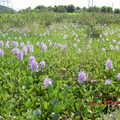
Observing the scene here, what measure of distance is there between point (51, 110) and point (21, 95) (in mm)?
559

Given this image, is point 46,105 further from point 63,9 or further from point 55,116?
point 63,9

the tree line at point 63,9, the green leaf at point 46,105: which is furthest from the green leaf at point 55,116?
the tree line at point 63,9

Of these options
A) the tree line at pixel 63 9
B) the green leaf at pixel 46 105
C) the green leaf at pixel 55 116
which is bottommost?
the green leaf at pixel 55 116

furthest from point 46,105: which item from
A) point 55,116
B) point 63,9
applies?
point 63,9

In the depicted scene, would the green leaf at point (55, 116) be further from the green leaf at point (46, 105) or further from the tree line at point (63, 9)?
the tree line at point (63, 9)

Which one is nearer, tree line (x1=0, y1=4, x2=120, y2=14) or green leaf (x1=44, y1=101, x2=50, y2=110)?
green leaf (x1=44, y1=101, x2=50, y2=110)

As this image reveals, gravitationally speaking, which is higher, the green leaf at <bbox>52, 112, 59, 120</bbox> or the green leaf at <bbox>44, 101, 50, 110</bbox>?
the green leaf at <bbox>44, 101, 50, 110</bbox>

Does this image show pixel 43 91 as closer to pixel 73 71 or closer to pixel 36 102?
pixel 36 102

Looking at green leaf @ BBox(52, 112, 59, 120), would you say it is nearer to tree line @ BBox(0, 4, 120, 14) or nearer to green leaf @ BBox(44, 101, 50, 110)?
green leaf @ BBox(44, 101, 50, 110)

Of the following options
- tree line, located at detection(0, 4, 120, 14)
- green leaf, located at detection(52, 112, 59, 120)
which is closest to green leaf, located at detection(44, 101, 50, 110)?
green leaf, located at detection(52, 112, 59, 120)

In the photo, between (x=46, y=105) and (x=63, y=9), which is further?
(x=63, y=9)

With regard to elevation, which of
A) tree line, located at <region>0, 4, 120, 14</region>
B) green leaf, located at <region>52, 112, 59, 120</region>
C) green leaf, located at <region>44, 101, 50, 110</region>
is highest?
tree line, located at <region>0, 4, 120, 14</region>

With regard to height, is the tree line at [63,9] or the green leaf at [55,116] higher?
the tree line at [63,9]

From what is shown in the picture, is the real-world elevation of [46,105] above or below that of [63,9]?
below
